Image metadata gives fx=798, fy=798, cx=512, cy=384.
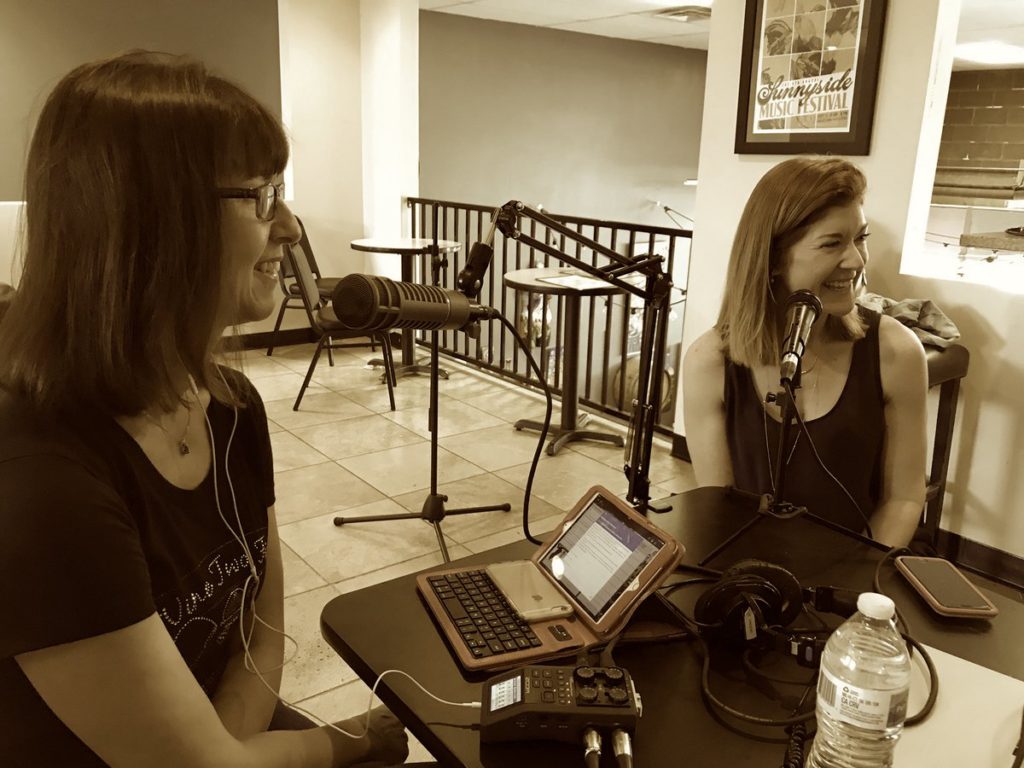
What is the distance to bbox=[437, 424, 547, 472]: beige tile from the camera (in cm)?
364

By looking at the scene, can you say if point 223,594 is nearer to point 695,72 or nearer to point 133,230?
point 133,230

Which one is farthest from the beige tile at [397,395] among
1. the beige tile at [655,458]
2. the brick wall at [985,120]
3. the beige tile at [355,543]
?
the brick wall at [985,120]

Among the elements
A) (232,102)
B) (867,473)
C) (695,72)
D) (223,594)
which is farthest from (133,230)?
(695,72)

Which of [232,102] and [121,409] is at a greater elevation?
[232,102]

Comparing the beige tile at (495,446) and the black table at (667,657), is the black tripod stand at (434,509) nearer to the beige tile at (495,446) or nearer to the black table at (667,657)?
the beige tile at (495,446)

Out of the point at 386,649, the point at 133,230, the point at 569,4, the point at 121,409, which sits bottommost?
the point at 386,649

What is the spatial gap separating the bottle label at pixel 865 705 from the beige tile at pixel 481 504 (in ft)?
7.09

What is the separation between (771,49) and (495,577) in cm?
262

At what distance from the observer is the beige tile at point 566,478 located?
3277 millimetres

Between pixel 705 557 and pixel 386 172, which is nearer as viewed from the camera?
pixel 705 557

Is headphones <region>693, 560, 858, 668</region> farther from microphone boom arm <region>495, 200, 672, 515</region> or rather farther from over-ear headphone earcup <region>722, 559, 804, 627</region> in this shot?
microphone boom arm <region>495, 200, 672, 515</region>

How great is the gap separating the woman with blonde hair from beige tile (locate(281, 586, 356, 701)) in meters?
1.13

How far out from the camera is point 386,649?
1.00m

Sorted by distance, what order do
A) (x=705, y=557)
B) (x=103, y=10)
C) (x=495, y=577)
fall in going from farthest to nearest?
(x=103, y=10)
(x=705, y=557)
(x=495, y=577)
